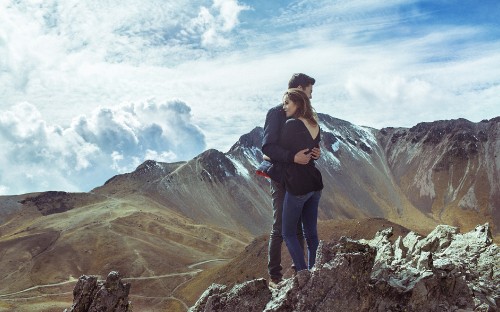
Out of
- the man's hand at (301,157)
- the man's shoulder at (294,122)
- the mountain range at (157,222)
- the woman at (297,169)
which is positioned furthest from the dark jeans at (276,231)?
the mountain range at (157,222)

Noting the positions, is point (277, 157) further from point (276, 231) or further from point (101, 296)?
point (101, 296)

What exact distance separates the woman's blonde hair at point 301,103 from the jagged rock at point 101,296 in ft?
18.7

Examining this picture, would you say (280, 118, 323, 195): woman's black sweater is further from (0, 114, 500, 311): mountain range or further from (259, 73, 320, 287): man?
(0, 114, 500, 311): mountain range

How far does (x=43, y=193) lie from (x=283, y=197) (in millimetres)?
154078

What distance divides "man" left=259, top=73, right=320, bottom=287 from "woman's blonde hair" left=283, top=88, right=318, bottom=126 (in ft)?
1.58

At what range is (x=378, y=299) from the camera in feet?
28.9

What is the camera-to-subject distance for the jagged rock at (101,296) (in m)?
10.5

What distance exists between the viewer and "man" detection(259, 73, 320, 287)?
425 inches

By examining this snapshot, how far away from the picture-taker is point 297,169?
10781 mm

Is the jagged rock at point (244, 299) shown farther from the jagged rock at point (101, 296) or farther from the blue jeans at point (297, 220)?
the jagged rock at point (101, 296)

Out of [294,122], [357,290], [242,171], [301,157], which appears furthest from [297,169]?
[242,171]

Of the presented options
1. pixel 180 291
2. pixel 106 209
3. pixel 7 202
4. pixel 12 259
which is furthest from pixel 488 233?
pixel 7 202

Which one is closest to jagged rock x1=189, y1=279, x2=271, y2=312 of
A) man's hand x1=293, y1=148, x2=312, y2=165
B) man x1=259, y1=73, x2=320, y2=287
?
man x1=259, y1=73, x2=320, y2=287

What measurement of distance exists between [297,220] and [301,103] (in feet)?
9.08
